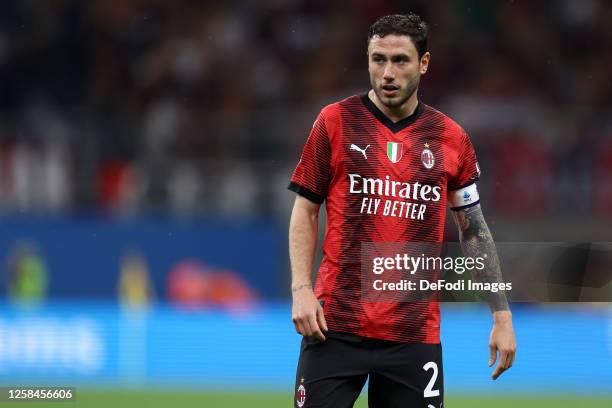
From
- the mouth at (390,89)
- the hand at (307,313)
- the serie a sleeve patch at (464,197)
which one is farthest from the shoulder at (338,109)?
the hand at (307,313)

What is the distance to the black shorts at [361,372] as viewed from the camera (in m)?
4.36

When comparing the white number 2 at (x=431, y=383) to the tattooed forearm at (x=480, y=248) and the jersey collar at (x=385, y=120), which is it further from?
the jersey collar at (x=385, y=120)

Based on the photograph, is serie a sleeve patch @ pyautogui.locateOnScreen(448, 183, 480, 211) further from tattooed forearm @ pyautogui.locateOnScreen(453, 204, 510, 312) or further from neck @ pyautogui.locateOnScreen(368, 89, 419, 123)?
neck @ pyautogui.locateOnScreen(368, 89, 419, 123)

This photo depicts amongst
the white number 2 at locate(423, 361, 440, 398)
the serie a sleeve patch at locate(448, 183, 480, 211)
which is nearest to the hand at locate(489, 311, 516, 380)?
the white number 2 at locate(423, 361, 440, 398)

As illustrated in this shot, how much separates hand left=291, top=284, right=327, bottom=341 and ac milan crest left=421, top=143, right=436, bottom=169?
62cm

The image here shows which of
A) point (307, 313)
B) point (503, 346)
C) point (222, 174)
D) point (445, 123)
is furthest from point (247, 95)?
point (307, 313)

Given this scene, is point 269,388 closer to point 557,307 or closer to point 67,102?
point 557,307

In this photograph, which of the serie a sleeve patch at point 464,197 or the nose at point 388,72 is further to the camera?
the serie a sleeve patch at point 464,197

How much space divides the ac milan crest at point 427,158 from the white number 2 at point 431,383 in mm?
714

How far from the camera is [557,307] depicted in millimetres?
10914

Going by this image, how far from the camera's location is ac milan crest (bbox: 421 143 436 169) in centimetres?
445

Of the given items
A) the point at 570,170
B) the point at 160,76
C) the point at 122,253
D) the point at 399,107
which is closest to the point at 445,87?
the point at 570,170

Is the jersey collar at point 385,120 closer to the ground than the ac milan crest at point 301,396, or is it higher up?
higher up

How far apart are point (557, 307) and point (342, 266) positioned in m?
6.86
